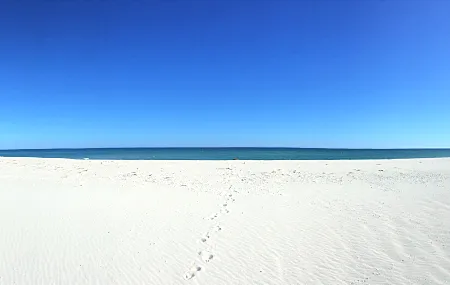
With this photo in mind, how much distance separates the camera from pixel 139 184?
50.3ft

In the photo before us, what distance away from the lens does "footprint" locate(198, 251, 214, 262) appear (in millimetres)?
5957

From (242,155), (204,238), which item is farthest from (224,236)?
(242,155)

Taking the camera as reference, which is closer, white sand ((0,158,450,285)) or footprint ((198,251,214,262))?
white sand ((0,158,450,285))

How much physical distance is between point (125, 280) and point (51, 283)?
56.0 inches

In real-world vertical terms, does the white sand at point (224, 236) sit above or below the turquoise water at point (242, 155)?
→ below

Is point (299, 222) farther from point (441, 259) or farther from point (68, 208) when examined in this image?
point (68, 208)

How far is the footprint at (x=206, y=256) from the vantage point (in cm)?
596

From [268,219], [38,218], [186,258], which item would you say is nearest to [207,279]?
[186,258]

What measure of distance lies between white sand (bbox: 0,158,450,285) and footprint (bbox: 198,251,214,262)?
62mm

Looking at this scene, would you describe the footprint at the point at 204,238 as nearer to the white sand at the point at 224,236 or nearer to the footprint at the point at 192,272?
the white sand at the point at 224,236

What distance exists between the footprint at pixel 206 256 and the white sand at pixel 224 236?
0.20ft

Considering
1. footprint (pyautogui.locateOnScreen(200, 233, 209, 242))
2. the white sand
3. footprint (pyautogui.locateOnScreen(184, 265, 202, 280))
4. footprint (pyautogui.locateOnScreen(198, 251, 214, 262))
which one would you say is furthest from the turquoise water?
footprint (pyautogui.locateOnScreen(184, 265, 202, 280))

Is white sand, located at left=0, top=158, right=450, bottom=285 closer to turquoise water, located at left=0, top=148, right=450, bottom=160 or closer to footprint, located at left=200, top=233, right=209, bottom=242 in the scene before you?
footprint, located at left=200, top=233, right=209, bottom=242

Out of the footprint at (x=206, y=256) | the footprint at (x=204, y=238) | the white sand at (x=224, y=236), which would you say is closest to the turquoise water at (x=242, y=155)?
the white sand at (x=224, y=236)
